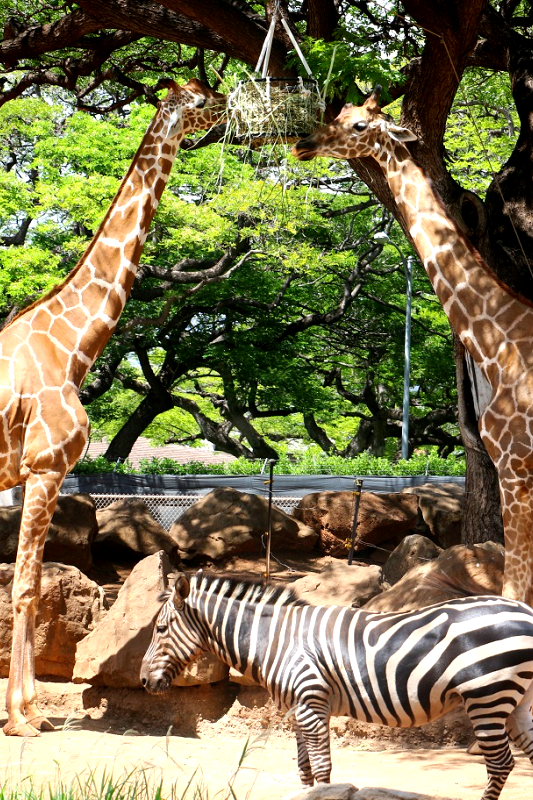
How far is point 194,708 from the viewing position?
8094mm

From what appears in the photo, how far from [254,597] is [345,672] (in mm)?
816

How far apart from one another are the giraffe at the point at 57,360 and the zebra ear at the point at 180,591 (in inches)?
73.2

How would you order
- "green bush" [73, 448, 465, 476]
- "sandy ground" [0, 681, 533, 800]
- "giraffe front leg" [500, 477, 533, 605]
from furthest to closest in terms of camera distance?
"green bush" [73, 448, 465, 476] < "giraffe front leg" [500, 477, 533, 605] < "sandy ground" [0, 681, 533, 800]

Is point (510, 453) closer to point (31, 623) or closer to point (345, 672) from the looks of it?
point (345, 672)

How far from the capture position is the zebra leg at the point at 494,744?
4656 millimetres

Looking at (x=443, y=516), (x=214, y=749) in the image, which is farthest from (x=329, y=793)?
(x=443, y=516)

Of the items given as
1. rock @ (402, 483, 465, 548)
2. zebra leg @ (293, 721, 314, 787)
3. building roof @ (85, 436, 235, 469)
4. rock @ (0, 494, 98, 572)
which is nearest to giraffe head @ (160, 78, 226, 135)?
zebra leg @ (293, 721, 314, 787)

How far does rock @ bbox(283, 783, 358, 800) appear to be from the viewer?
14.5 feet

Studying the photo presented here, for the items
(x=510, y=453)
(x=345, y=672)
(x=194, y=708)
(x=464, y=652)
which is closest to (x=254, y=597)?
(x=345, y=672)

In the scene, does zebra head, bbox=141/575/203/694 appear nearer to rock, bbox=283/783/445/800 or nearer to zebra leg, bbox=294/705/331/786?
zebra leg, bbox=294/705/331/786

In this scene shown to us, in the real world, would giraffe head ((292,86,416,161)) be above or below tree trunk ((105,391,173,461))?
above

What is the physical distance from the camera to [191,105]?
7926 millimetres

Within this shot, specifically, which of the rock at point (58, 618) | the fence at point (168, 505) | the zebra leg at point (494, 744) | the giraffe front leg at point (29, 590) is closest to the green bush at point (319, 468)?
the fence at point (168, 505)

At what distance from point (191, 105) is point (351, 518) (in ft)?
23.7
